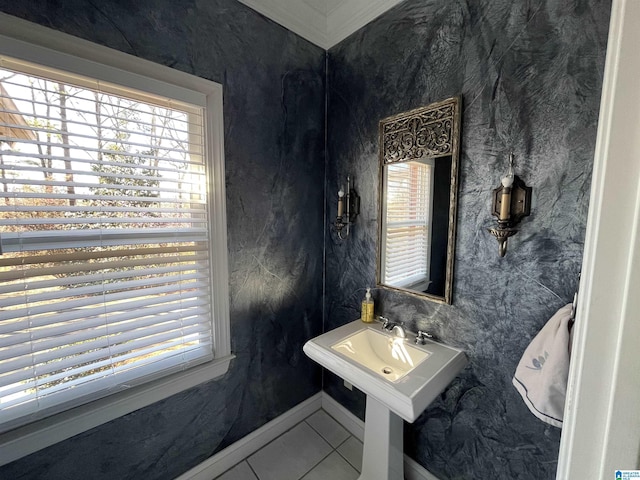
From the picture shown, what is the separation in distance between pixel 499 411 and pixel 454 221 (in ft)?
2.83

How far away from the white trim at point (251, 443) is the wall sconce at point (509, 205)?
5.52 feet

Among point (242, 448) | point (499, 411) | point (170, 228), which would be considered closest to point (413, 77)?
point (170, 228)

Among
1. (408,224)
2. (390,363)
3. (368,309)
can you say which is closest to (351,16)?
(408,224)

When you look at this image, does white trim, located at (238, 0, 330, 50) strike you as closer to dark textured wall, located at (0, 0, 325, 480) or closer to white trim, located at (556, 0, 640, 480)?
dark textured wall, located at (0, 0, 325, 480)

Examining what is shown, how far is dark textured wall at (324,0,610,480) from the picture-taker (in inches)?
35.6

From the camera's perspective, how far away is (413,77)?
131cm

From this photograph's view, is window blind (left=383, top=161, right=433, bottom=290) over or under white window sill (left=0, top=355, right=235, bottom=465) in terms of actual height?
over

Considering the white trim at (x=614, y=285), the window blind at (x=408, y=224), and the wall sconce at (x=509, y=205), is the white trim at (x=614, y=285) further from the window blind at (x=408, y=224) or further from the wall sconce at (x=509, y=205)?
the window blind at (x=408, y=224)

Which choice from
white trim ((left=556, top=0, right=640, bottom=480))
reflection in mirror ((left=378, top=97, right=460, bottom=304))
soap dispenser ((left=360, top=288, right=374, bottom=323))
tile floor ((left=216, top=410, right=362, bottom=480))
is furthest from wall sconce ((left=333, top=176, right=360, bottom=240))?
tile floor ((left=216, top=410, right=362, bottom=480))

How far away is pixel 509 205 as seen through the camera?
1.00 m

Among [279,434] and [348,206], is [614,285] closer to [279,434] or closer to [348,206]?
[348,206]

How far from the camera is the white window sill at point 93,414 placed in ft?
3.10

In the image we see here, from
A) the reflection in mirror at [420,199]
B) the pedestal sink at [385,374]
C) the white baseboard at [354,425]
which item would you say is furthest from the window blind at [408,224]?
the white baseboard at [354,425]

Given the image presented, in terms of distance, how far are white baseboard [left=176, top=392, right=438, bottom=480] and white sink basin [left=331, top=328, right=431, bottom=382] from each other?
60 cm
